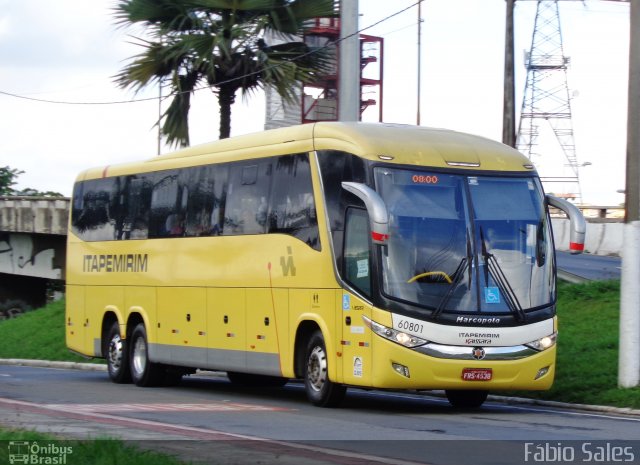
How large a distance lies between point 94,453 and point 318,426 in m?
4.58

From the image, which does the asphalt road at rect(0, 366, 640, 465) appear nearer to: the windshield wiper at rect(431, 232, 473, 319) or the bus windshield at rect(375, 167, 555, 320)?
the windshield wiper at rect(431, 232, 473, 319)

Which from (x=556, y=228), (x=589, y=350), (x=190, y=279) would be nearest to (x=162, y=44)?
(x=190, y=279)

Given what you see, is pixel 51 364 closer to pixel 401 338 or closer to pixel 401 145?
pixel 401 145

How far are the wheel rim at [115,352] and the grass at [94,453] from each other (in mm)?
12676

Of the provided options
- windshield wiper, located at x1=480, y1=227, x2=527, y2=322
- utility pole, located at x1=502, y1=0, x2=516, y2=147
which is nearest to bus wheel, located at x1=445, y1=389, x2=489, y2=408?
windshield wiper, located at x1=480, y1=227, x2=527, y2=322

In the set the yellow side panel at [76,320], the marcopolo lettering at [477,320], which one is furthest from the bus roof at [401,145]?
the yellow side panel at [76,320]

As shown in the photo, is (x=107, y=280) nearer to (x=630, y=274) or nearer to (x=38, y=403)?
(x=38, y=403)

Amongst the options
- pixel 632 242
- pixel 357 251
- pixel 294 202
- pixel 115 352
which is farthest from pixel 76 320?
pixel 632 242

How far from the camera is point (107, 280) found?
2336cm

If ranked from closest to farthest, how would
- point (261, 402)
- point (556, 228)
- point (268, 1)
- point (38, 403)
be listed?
1. point (38, 403)
2. point (261, 402)
3. point (268, 1)
4. point (556, 228)

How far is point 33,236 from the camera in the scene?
44156 millimetres

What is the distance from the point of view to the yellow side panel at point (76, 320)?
24391mm

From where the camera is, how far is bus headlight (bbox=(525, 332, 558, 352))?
15.8 meters

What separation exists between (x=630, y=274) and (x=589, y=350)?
259 centimetres
